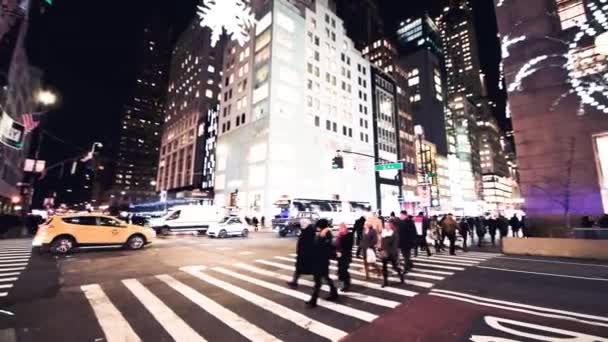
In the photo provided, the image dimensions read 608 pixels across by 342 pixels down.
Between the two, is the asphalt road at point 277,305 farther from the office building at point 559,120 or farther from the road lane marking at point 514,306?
the office building at point 559,120

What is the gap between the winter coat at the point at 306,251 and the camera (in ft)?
21.0

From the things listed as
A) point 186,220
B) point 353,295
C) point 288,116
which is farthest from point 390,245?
point 288,116

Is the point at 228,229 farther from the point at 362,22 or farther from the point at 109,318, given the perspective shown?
the point at 362,22

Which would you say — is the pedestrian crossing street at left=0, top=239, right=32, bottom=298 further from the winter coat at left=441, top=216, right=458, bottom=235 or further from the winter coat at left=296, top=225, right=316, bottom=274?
the winter coat at left=441, top=216, right=458, bottom=235

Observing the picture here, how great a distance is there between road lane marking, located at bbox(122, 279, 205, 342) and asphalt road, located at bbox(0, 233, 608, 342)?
0.02 meters

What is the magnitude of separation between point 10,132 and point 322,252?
88.3 feet

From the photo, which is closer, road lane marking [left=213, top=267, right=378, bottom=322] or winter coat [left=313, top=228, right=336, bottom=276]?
road lane marking [left=213, top=267, right=378, bottom=322]

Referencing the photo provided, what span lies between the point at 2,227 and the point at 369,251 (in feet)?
98.7

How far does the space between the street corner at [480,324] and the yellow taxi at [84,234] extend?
14067 mm

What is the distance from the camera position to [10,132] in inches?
835

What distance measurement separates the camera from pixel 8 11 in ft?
105

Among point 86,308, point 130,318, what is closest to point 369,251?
point 130,318

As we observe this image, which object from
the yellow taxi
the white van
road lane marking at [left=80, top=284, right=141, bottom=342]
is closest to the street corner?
road lane marking at [left=80, top=284, right=141, bottom=342]

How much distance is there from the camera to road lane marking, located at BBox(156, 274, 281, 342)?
454 cm
